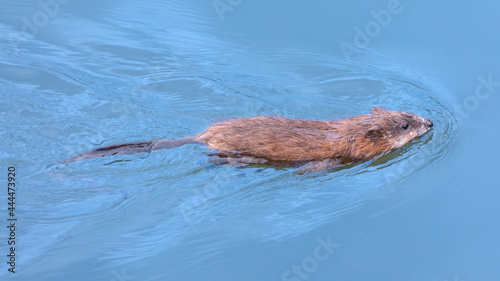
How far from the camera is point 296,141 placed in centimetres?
568

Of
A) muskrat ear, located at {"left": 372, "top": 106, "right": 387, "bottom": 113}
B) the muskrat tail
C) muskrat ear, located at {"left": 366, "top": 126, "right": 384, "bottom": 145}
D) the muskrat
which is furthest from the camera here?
muskrat ear, located at {"left": 372, "top": 106, "right": 387, "bottom": 113}

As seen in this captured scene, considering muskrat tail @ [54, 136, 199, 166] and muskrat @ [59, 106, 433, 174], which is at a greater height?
muskrat tail @ [54, 136, 199, 166]

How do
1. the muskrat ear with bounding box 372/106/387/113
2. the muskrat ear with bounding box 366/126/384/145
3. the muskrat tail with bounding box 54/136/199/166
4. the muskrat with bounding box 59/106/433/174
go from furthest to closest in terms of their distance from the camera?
the muskrat ear with bounding box 372/106/387/113 < the muskrat ear with bounding box 366/126/384/145 < the muskrat with bounding box 59/106/433/174 < the muskrat tail with bounding box 54/136/199/166

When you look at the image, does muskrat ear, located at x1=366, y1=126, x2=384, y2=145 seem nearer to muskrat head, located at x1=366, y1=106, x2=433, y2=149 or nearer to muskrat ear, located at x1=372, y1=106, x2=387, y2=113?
muskrat head, located at x1=366, y1=106, x2=433, y2=149

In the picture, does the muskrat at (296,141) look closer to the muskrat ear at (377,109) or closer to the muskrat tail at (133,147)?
the muskrat tail at (133,147)

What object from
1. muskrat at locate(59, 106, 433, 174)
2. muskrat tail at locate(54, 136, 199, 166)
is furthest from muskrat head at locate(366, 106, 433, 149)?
muskrat tail at locate(54, 136, 199, 166)

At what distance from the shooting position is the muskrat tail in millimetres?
5348

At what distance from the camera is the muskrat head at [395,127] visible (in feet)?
19.8

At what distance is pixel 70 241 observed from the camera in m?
4.87

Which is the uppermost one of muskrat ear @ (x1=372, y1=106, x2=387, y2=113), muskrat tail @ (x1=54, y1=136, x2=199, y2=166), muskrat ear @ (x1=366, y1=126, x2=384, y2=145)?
muskrat tail @ (x1=54, y1=136, x2=199, y2=166)

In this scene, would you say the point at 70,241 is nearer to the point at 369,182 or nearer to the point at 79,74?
the point at 79,74

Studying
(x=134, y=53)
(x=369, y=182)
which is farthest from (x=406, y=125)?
(x=134, y=53)

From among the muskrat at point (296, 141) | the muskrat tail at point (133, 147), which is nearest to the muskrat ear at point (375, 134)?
the muskrat at point (296, 141)

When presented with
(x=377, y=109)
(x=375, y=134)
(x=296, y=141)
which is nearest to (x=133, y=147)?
(x=296, y=141)
